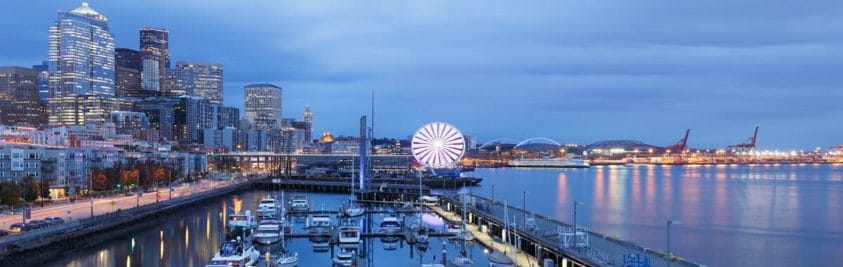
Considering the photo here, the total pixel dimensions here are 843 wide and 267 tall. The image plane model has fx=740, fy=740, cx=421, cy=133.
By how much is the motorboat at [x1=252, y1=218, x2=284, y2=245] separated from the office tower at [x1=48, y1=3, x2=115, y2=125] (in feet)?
495

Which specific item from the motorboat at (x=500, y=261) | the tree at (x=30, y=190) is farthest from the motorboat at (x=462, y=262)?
the tree at (x=30, y=190)

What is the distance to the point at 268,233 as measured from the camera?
36094mm

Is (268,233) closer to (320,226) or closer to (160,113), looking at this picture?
(320,226)

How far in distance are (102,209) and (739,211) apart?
1838 inches

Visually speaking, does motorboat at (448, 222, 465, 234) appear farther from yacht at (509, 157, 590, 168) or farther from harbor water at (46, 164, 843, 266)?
yacht at (509, 157, 590, 168)

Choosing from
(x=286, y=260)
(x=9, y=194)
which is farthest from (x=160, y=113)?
(x=286, y=260)

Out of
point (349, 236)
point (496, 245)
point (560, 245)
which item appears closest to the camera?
point (560, 245)

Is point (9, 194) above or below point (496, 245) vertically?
Result: above

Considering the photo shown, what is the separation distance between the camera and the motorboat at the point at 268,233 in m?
35.4

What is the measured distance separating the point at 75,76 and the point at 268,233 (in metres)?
175

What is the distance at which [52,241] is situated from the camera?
33.5 meters

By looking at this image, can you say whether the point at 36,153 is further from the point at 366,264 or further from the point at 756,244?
the point at 756,244

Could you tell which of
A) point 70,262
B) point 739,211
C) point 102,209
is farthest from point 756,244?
point 102,209

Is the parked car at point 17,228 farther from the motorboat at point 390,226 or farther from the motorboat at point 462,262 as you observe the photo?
the motorboat at point 462,262
